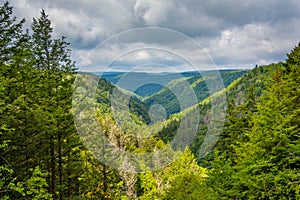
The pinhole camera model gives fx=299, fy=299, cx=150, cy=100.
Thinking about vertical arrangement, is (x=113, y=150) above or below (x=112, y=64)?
below

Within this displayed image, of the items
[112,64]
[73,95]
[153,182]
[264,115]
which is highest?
[112,64]

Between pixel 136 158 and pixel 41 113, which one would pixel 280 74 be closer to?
pixel 41 113

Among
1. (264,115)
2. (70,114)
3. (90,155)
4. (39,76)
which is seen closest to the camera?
(264,115)

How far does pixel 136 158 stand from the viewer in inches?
1752

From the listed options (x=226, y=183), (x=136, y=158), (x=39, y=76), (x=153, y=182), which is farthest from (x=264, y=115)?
(x=153, y=182)

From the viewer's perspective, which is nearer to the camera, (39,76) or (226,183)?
(226,183)

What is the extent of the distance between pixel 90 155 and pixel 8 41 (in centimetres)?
1702

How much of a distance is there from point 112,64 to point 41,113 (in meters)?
7.53

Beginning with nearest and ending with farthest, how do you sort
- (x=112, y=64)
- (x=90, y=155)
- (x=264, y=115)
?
(x=264, y=115) → (x=112, y=64) → (x=90, y=155)

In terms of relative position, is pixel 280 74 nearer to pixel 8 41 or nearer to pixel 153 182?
pixel 8 41

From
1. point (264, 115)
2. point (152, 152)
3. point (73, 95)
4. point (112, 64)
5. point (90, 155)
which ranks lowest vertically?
point (152, 152)

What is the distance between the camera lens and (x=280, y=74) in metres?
17.5

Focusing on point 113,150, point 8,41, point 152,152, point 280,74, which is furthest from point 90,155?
point 152,152

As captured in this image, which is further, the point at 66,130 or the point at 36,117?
the point at 66,130
